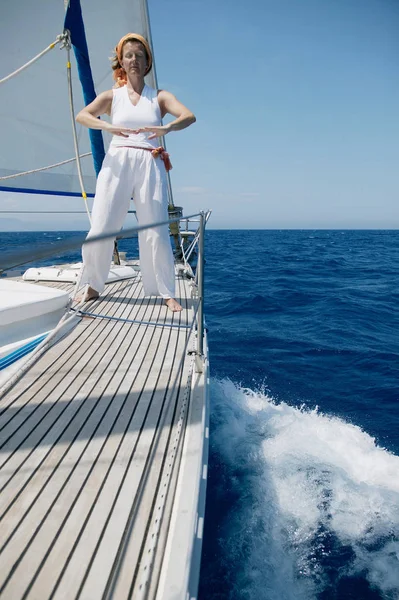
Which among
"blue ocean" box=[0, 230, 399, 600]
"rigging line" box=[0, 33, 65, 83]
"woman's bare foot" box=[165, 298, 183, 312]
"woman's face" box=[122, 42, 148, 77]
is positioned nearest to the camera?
"blue ocean" box=[0, 230, 399, 600]

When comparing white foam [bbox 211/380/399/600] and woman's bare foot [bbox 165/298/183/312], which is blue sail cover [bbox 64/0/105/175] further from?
white foam [bbox 211/380/399/600]

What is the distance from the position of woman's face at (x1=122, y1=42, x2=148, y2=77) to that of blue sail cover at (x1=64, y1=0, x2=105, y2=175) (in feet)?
3.62

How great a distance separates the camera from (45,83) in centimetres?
418

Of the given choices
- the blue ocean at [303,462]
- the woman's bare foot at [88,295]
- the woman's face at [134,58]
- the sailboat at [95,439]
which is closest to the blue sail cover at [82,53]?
the sailboat at [95,439]

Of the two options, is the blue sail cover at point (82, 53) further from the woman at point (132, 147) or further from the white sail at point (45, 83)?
the woman at point (132, 147)

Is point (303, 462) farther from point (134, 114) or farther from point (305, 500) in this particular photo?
point (134, 114)

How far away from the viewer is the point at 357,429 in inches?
134

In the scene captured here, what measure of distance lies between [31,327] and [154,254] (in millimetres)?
1214

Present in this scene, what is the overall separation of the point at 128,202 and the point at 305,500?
2723 millimetres

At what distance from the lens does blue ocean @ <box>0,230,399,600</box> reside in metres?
1.88

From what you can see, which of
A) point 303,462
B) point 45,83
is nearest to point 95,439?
point 303,462

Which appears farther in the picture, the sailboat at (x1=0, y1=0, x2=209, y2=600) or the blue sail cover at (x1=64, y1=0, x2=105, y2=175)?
the blue sail cover at (x1=64, y1=0, x2=105, y2=175)

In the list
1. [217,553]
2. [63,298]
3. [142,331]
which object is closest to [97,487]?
[217,553]

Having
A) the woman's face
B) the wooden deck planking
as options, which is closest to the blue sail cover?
the woman's face
